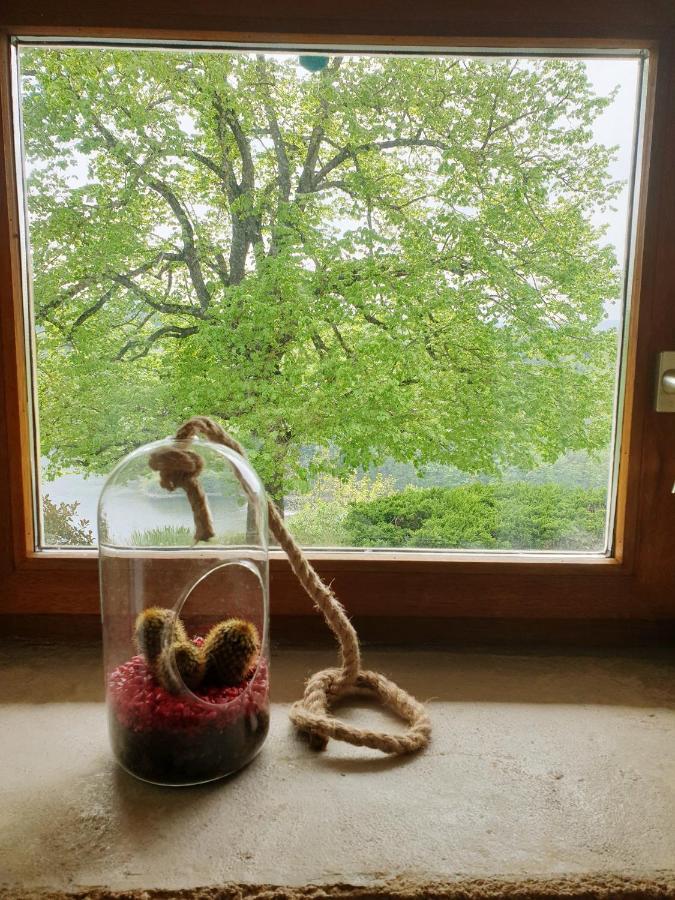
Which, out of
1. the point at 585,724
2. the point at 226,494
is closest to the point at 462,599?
the point at 585,724

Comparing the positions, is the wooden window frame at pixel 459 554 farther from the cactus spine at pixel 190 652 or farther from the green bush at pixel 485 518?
the cactus spine at pixel 190 652

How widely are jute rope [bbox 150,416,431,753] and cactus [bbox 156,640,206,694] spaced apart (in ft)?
0.41

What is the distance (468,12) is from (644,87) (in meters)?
0.24

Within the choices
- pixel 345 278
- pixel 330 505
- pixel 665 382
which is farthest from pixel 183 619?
pixel 665 382

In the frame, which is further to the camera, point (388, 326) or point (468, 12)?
point (388, 326)

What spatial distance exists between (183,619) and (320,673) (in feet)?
0.55

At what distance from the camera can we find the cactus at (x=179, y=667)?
53 cm

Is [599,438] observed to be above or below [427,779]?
above

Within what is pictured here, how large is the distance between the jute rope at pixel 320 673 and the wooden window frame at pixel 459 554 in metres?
0.14

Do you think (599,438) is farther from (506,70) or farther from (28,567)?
(28,567)

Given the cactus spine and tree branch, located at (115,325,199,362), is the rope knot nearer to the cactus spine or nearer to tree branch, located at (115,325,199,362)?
the cactus spine

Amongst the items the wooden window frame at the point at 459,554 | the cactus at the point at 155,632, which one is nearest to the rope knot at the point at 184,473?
the cactus at the point at 155,632

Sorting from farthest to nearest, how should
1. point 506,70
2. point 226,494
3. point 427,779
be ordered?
point 506,70 → point 226,494 → point 427,779

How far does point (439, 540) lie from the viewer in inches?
34.3
